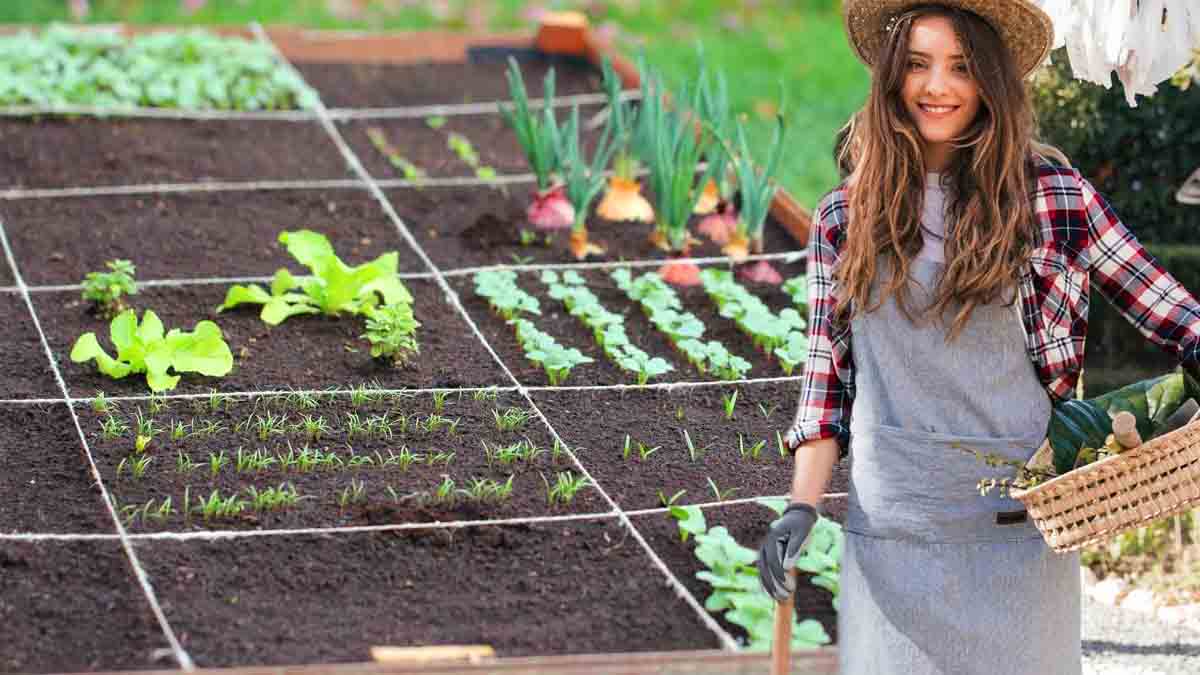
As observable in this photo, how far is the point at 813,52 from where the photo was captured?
874cm

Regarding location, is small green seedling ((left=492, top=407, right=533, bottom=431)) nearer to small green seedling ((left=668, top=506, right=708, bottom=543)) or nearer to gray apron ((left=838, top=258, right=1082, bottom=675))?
small green seedling ((left=668, top=506, right=708, bottom=543))

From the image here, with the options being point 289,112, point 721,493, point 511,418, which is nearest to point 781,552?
point 721,493

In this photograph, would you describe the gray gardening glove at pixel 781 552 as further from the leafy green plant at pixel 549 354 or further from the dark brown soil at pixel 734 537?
the leafy green plant at pixel 549 354

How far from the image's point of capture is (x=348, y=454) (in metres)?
3.43

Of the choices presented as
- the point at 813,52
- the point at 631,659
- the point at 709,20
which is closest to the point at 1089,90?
the point at 631,659

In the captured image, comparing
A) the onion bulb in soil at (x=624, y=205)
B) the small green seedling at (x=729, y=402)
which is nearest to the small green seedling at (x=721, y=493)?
the small green seedling at (x=729, y=402)

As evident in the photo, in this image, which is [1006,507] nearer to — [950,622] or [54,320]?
[950,622]

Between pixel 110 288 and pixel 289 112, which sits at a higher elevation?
pixel 110 288

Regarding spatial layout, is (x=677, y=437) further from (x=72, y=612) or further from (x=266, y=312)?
(x=72, y=612)

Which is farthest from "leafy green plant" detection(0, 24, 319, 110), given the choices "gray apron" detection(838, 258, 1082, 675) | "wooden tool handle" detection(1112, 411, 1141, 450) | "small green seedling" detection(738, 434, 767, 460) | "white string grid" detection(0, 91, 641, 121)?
"wooden tool handle" detection(1112, 411, 1141, 450)

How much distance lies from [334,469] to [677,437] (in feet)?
2.28

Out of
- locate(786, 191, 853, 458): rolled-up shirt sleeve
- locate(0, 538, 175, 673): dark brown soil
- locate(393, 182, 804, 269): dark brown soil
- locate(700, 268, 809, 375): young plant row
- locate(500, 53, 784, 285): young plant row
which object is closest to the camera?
locate(786, 191, 853, 458): rolled-up shirt sleeve

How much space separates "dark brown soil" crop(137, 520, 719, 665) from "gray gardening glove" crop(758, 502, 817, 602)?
1.23 ft

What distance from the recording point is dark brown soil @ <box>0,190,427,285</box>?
178 inches
